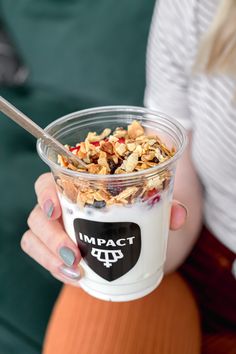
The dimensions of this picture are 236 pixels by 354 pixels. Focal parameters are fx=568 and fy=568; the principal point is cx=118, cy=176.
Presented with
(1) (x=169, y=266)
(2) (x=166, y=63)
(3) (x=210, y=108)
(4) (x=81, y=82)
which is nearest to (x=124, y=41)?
(4) (x=81, y=82)

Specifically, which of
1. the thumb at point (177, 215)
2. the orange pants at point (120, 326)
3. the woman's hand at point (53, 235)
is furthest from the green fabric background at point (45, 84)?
the thumb at point (177, 215)

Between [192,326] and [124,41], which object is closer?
[192,326]

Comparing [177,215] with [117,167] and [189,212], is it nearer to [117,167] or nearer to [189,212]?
[117,167]

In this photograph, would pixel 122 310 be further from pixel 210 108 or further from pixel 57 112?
pixel 57 112

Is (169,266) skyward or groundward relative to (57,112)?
skyward

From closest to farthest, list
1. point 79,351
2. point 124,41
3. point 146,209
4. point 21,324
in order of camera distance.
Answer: point 146,209 < point 79,351 < point 21,324 < point 124,41

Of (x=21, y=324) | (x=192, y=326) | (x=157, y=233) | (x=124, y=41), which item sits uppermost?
(x=157, y=233)

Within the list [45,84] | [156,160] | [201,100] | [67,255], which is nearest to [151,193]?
[156,160]
